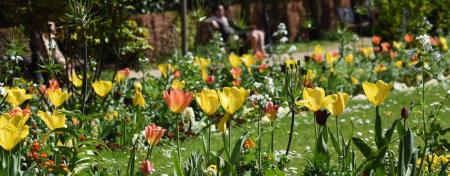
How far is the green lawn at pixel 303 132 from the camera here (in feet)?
18.9

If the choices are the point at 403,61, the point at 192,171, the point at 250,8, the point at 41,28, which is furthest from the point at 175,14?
the point at 192,171

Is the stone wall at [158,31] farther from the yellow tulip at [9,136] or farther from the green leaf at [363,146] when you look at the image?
the yellow tulip at [9,136]

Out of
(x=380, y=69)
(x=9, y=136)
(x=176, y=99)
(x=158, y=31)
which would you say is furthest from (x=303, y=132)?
(x=158, y=31)

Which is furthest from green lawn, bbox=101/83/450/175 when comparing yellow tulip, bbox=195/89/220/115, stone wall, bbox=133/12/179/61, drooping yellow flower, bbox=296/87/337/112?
stone wall, bbox=133/12/179/61

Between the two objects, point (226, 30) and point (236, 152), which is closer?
point (236, 152)

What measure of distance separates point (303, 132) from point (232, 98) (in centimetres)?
381

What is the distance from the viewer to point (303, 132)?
7.20 metres

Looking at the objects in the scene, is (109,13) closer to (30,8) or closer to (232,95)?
(30,8)

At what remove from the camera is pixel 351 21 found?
73.1ft

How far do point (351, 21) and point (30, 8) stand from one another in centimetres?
1581

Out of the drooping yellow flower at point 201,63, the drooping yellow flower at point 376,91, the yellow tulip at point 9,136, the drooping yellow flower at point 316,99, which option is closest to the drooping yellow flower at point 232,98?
the drooping yellow flower at point 316,99

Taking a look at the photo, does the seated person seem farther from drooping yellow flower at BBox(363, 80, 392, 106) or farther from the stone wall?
drooping yellow flower at BBox(363, 80, 392, 106)

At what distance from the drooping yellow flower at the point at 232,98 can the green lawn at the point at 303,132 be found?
1444 millimetres

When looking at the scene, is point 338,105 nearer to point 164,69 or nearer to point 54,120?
point 54,120
